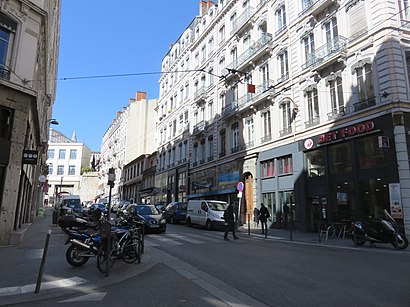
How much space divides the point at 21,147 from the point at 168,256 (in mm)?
7021

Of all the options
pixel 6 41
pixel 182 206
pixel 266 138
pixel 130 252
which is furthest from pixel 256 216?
pixel 6 41

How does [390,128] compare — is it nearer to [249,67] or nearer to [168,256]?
[168,256]

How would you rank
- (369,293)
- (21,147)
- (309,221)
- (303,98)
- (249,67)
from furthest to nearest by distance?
(249,67), (303,98), (309,221), (21,147), (369,293)

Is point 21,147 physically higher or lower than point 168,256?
higher

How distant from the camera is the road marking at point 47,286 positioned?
5.79 metres

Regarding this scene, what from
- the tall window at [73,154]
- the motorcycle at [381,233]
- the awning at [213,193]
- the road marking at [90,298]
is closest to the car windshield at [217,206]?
the awning at [213,193]

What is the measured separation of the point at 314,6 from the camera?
20.4m

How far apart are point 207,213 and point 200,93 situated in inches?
753

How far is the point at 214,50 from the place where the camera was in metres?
34.9

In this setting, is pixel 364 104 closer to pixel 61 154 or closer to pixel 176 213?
pixel 176 213

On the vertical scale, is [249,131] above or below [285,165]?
above

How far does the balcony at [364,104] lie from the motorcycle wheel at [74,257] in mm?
14704

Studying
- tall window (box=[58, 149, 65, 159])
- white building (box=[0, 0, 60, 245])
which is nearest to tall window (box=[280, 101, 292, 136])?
white building (box=[0, 0, 60, 245])

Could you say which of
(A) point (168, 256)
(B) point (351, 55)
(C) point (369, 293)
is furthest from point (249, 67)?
(C) point (369, 293)
